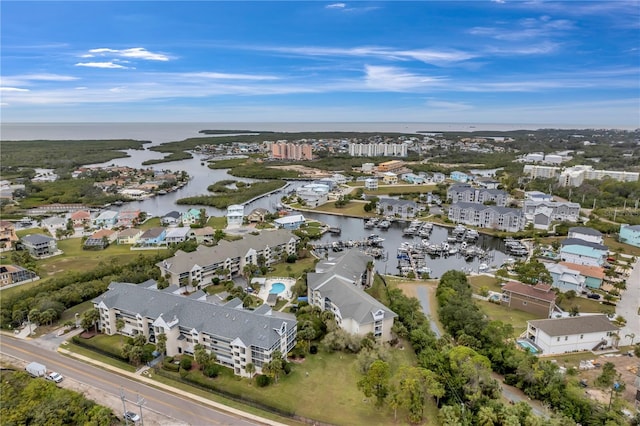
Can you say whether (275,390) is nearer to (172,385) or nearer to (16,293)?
(172,385)

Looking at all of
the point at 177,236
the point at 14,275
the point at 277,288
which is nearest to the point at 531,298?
the point at 277,288

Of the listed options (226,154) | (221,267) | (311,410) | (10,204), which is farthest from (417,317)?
(226,154)

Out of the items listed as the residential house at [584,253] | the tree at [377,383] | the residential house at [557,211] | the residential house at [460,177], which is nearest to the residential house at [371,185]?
the residential house at [460,177]

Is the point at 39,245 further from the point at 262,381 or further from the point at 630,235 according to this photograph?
the point at 630,235

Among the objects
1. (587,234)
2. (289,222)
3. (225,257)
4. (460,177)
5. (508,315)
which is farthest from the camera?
(460,177)

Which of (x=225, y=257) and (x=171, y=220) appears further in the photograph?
(x=171, y=220)

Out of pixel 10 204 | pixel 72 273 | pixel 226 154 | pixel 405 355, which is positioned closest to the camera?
pixel 405 355

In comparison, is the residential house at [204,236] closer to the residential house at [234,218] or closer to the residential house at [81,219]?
the residential house at [234,218]
